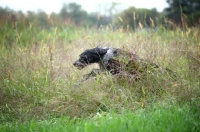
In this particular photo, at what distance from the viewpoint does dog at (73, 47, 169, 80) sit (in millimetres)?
5074

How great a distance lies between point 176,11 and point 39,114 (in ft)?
42.6

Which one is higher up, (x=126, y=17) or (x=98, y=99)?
(x=126, y=17)

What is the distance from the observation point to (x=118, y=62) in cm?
521

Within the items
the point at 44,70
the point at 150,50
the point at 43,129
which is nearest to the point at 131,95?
the point at 150,50

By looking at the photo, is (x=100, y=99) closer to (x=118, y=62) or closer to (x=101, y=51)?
(x=118, y=62)

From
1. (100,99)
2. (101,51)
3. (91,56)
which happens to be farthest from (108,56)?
(100,99)

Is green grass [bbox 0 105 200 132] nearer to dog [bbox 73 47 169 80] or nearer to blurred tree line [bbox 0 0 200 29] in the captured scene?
dog [bbox 73 47 169 80]

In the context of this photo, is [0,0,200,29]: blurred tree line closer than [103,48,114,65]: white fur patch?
No

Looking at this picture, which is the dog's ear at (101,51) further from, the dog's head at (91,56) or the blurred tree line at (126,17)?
the blurred tree line at (126,17)

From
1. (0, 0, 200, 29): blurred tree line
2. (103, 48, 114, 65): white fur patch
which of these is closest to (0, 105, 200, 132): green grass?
(103, 48, 114, 65): white fur patch

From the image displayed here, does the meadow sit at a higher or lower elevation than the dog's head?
lower

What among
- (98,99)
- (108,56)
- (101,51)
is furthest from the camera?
(101,51)

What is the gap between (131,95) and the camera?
4719 mm

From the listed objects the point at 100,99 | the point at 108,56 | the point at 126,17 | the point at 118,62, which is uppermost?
the point at 126,17
